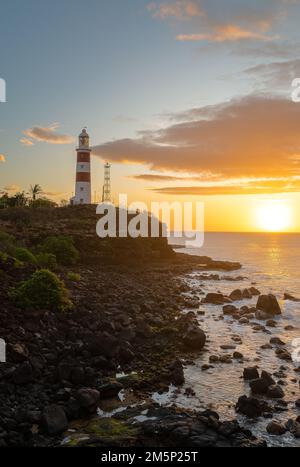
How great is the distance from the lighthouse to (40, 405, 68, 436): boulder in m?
74.8

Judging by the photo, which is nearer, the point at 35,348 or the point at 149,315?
the point at 35,348

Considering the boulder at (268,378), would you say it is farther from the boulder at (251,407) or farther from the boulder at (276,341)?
the boulder at (276,341)

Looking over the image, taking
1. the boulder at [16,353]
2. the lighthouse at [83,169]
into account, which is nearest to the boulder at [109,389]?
the boulder at [16,353]

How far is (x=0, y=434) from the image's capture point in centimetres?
1381

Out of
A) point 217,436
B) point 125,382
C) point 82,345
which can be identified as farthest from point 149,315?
point 217,436

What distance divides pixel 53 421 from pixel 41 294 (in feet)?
37.6

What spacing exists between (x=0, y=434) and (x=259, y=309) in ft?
102

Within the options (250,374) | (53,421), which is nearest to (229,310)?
(250,374)

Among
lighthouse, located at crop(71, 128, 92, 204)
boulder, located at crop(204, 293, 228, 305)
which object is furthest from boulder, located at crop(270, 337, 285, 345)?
lighthouse, located at crop(71, 128, 92, 204)

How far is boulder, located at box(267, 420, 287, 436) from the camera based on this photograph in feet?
51.8

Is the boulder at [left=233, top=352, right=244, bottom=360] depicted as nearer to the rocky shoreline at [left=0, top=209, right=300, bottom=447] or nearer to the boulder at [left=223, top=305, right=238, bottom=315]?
the rocky shoreline at [left=0, top=209, right=300, bottom=447]

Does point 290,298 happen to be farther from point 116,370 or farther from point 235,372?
point 116,370

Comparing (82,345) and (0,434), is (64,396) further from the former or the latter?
(82,345)
